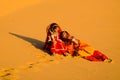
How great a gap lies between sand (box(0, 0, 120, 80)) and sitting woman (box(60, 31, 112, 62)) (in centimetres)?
23

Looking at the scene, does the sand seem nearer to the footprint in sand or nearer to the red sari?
the footprint in sand

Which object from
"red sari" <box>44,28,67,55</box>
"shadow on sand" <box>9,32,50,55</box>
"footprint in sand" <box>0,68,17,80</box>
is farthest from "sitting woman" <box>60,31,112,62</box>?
"footprint in sand" <box>0,68,17,80</box>

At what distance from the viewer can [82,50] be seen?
10.9 meters

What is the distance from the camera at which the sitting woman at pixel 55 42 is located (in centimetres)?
1099

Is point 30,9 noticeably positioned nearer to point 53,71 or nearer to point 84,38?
point 84,38

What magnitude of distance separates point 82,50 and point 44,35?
334cm

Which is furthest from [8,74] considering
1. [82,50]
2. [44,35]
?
[44,35]

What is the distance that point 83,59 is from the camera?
1059cm

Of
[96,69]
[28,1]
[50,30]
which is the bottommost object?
[96,69]


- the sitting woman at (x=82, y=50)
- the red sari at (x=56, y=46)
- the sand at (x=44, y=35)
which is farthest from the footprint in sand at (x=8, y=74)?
the sitting woman at (x=82, y=50)

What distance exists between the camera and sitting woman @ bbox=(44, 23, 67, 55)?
36.1ft

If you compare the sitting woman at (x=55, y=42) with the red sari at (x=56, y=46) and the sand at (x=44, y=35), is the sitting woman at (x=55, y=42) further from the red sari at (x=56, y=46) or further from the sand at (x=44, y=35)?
the sand at (x=44, y=35)

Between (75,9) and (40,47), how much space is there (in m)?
7.01

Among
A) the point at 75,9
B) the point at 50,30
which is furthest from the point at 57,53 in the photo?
the point at 75,9
